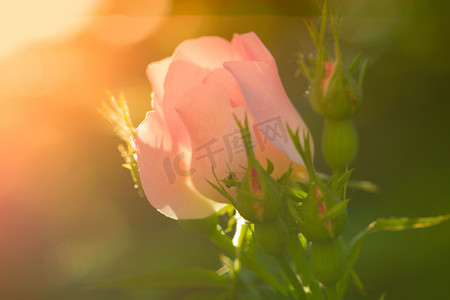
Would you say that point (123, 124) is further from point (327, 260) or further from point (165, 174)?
point (327, 260)

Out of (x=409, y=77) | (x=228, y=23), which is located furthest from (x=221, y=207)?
(x=228, y=23)

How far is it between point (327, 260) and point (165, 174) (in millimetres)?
258

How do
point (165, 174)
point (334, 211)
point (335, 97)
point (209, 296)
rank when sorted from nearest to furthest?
1. point (334, 211)
2. point (165, 174)
3. point (335, 97)
4. point (209, 296)

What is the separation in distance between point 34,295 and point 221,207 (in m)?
1.16

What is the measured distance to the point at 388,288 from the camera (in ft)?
4.85

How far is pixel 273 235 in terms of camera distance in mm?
661

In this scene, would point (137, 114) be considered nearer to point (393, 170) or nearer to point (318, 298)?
point (393, 170)

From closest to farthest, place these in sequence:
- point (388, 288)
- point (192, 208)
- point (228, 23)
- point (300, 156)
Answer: point (300, 156), point (192, 208), point (388, 288), point (228, 23)

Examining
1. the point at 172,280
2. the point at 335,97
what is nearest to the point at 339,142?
the point at 335,97

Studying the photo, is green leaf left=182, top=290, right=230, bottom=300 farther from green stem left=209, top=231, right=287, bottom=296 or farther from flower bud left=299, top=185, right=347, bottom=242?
flower bud left=299, top=185, right=347, bottom=242

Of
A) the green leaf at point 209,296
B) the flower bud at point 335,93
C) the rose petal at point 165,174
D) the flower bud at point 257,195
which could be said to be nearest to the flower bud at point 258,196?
the flower bud at point 257,195

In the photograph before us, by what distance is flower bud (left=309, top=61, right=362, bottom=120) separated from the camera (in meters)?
0.78

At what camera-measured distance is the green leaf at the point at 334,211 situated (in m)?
0.60

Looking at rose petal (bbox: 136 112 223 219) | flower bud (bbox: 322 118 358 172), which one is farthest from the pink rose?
flower bud (bbox: 322 118 358 172)
